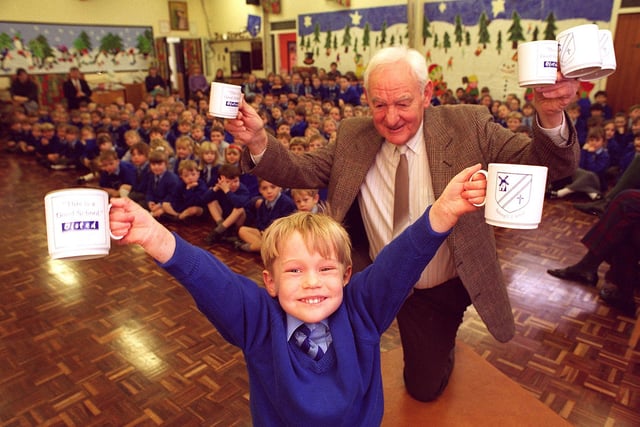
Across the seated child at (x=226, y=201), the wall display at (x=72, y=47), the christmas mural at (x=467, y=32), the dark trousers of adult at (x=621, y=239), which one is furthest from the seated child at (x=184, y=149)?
the wall display at (x=72, y=47)

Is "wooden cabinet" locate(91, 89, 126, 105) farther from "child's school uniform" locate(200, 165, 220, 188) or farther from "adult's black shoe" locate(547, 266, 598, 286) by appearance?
"adult's black shoe" locate(547, 266, 598, 286)

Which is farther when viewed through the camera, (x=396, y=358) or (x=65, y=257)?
(x=396, y=358)

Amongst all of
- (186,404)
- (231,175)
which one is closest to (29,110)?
(231,175)

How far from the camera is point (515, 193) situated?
112 cm

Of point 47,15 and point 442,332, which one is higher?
point 47,15

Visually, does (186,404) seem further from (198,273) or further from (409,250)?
(409,250)

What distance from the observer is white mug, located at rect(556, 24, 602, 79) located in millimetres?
1307

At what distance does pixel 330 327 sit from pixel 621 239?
2.67 m

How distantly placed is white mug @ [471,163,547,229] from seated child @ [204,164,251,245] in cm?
Answer: 367

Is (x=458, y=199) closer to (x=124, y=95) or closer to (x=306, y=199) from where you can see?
(x=306, y=199)

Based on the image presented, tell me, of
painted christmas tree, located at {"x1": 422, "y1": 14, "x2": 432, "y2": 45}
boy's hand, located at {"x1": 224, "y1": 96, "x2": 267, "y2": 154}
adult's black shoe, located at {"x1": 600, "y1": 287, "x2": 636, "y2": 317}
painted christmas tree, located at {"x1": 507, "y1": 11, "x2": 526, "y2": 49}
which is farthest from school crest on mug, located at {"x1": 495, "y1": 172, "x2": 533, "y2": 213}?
painted christmas tree, located at {"x1": 422, "y1": 14, "x2": 432, "y2": 45}

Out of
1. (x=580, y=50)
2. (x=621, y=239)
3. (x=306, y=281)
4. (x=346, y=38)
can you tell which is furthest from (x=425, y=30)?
(x=306, y=281)

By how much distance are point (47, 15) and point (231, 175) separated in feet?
36.8

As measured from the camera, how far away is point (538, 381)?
96.1 inches
